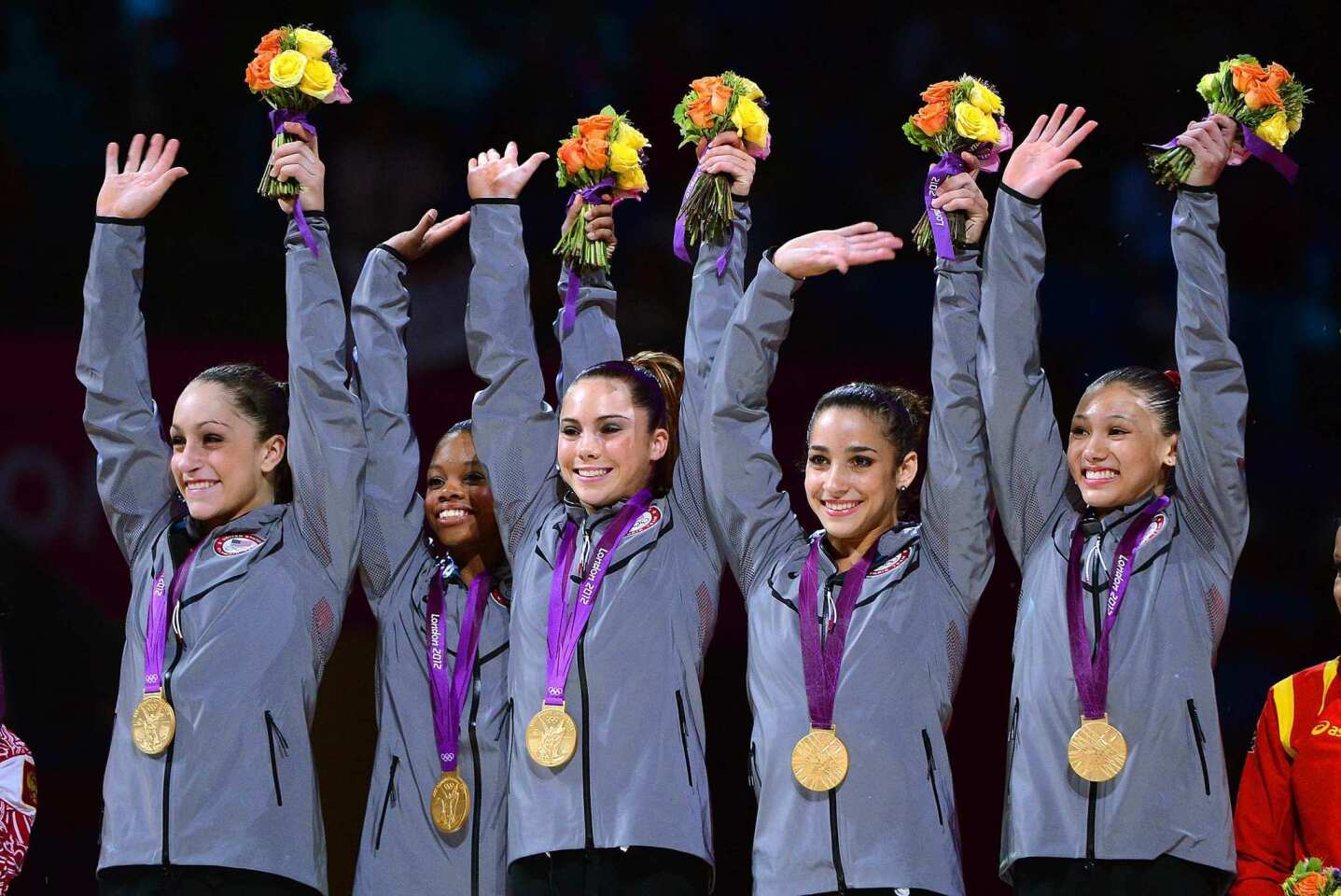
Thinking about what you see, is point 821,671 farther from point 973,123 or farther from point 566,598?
point 973,123

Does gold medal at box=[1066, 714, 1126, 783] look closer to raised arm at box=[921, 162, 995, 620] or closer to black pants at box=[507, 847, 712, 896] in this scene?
raised arm at box=[921, 162, 995, 620]

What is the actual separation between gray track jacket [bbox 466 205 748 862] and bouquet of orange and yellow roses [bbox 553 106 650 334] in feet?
0.68

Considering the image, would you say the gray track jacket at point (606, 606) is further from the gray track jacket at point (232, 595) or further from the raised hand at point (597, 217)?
the gray track jacket at point (232, 595)

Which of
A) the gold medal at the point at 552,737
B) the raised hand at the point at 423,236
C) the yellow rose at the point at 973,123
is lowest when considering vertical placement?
the gold medal at the point at 552,737

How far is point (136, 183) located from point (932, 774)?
2363 millimetres

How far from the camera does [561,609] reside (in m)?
4.09

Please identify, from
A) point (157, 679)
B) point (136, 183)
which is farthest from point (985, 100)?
point (157, 679)

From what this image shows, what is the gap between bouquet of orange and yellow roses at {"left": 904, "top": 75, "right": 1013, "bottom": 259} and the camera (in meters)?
4.24

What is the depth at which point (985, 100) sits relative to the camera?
14.0 feet

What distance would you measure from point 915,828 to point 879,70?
3304 millimetres

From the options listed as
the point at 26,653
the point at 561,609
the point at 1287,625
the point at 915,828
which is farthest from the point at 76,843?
the point at 1287,625

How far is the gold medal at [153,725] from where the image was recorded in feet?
13.3

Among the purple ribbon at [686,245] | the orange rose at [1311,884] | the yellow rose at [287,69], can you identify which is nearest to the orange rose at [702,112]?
the purple ribbon at [686,245]

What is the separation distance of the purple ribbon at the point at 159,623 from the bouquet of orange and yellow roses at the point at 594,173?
1123mm
